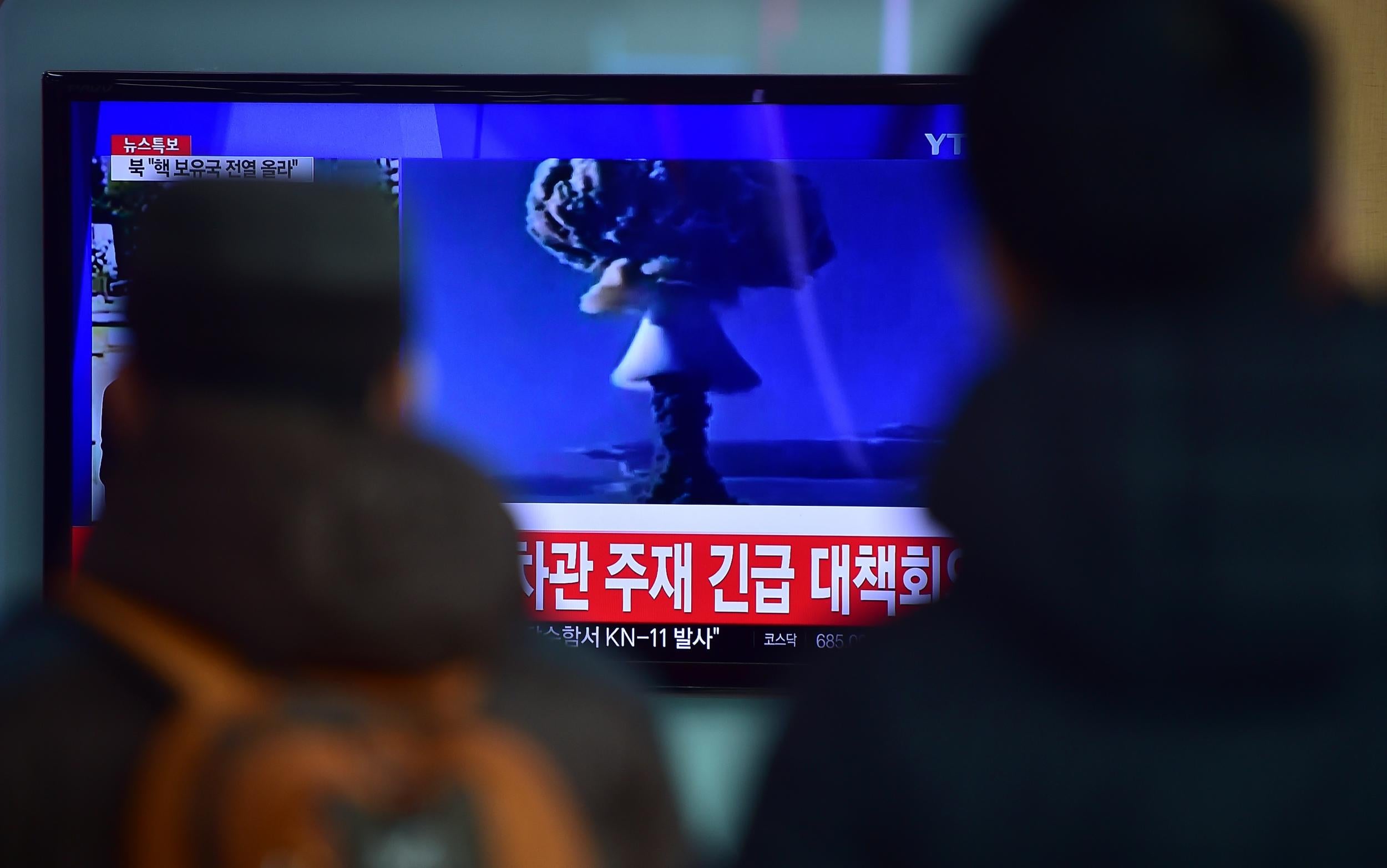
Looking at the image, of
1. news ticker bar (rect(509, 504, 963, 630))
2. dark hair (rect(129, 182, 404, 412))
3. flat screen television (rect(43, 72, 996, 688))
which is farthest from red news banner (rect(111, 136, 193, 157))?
dark hair (rect(129, 182, 404, 412))

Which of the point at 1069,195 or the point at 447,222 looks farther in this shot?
the point at 447,222

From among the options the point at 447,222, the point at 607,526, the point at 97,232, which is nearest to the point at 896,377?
the point at 607,526

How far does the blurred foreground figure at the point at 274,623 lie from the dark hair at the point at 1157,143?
40 centimetres

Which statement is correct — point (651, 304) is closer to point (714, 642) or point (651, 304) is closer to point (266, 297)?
point (714, 642)

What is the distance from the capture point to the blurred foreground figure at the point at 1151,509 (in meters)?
0.79

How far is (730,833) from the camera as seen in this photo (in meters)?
2.66

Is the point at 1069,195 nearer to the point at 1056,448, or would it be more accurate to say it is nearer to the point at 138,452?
the point at 1056,448

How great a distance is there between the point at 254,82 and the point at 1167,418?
2.14 metres

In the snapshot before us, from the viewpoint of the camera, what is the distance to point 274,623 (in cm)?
86

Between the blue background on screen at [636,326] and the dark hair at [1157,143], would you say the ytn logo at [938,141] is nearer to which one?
the blue background on screen at [636,326]

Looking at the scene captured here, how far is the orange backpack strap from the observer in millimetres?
835

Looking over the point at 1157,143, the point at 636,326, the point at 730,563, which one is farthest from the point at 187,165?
the point at 1157,143

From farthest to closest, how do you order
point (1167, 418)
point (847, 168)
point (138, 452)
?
point (847, 168) < point (138, 452) < point (1167, 418)

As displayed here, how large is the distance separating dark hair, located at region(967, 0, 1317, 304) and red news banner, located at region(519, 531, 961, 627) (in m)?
1.76
